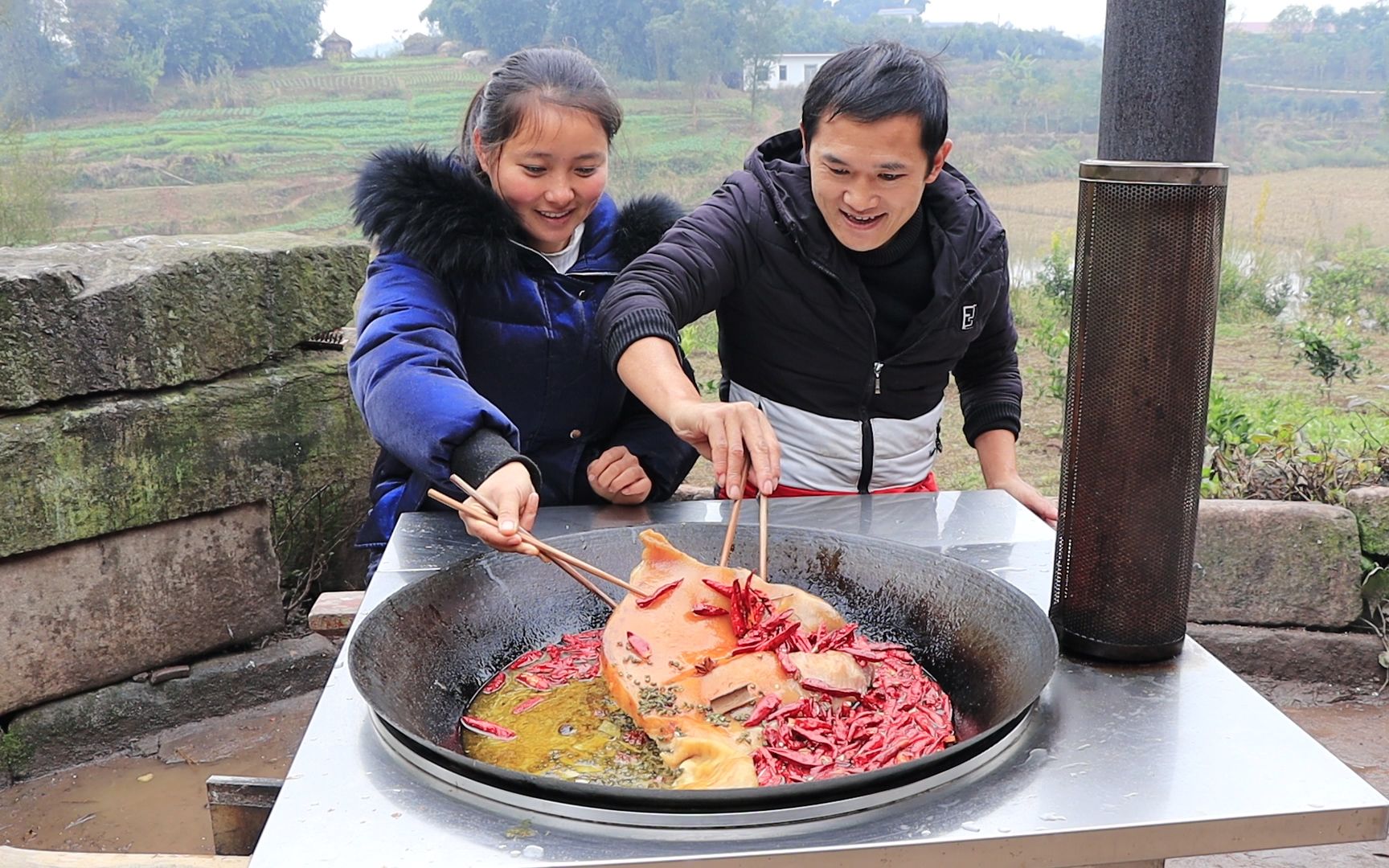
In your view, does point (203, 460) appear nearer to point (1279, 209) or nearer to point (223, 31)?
point (223, 31)

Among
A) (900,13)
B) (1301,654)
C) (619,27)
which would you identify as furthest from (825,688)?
(900,13)

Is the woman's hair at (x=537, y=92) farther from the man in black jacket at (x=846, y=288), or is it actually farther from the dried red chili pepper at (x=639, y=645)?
the dried red chili pepper at (x=639, y=645)

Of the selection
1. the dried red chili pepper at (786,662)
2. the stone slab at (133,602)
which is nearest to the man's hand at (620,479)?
the dried red chili pepper at (786,662)

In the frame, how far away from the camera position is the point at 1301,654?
434 centimetres

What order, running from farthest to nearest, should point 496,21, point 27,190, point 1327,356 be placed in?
point 27,190
point 1327,356
point 496,21

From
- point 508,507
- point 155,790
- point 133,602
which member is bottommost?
point 155,790

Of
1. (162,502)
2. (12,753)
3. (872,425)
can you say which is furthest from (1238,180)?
(12,753)

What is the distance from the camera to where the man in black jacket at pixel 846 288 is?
249 cm

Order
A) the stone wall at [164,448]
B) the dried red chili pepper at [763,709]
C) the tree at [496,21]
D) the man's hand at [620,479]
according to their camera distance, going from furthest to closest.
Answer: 1. the tree at [496,21]
2. the stone wall at [164,448]
3. the man's hand at [620,479]
4. the dried red chili pepper at [763,709]

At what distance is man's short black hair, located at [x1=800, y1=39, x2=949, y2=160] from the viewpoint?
8.06 feet

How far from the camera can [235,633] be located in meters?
4.29

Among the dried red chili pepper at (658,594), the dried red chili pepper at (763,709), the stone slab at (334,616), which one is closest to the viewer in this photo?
the dried red chili pepper at (763,709)

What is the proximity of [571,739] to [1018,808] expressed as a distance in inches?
26.1

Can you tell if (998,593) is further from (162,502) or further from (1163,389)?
(162,502)
